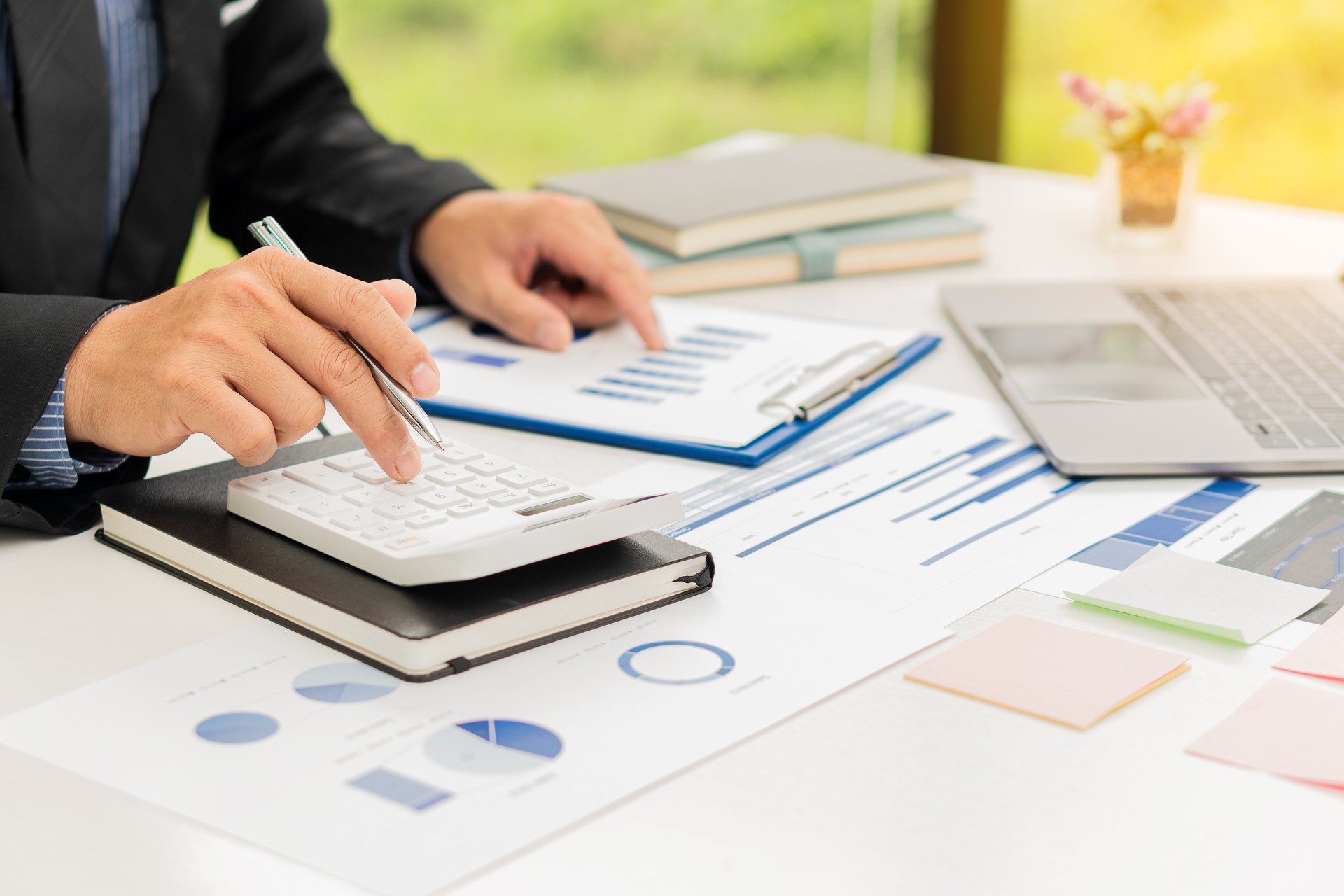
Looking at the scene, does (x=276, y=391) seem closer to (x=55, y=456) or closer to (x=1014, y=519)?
(x=55, y=456)

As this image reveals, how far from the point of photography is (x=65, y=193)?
1006 mm

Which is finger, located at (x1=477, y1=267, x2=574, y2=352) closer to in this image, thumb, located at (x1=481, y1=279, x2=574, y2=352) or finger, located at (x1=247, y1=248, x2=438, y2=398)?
thumb, located at (x1=481, y1=279, x2=574, y2=352)

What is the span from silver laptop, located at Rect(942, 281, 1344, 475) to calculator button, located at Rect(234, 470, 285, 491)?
0.45m

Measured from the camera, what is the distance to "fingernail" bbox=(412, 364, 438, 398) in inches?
24.9

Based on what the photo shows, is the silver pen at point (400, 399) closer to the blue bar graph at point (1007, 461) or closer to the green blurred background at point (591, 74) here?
the blue bar graph at point (1007, 461)

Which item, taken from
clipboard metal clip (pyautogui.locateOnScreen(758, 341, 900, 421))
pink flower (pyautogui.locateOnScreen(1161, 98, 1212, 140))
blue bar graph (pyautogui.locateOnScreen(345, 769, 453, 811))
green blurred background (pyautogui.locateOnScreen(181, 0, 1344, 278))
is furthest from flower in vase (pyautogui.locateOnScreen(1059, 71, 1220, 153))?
green blurred background (pyautogui.locateOnScreen(181, 0, 1344, 278))

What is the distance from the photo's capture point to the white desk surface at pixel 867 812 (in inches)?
16.5

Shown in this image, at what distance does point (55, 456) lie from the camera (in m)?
0.68

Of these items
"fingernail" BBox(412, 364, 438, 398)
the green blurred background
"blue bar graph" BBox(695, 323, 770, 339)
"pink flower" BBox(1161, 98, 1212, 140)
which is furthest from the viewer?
the green blurred background

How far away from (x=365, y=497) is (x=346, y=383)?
0.06 meters

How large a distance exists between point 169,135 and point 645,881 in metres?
0.87

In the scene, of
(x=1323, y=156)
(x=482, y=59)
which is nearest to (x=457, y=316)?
(x=1323, y=156)

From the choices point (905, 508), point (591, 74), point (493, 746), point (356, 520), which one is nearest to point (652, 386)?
point (905, 508)

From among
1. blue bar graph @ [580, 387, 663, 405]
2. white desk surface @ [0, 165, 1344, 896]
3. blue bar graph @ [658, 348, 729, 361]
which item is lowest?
white desk surface @ [0, 165, 1344, 896]
